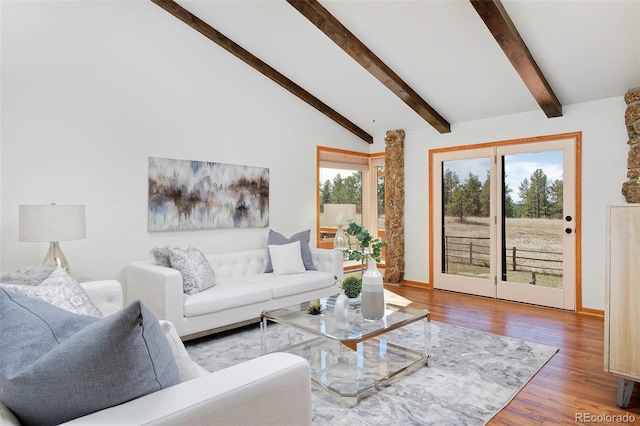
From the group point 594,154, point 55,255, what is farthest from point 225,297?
point 594,154

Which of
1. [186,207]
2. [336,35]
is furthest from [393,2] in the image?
[186,207]

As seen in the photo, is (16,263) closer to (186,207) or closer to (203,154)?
(186,207)

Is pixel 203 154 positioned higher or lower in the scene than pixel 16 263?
higher

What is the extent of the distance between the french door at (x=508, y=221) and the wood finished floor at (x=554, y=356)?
263 millimetres

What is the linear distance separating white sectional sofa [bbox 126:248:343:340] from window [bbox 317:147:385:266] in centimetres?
191

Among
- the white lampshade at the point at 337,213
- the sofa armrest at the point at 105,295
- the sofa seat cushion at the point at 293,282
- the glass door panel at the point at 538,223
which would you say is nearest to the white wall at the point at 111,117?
the sofa seat cushion at the point at 293,282

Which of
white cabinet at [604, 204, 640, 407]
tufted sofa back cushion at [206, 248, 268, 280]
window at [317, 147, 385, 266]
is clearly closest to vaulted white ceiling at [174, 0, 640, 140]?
window at [317, 147, 385, 266]

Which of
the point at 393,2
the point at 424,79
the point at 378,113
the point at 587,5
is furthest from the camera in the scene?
the point at 378,113

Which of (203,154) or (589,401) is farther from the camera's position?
(203,154)

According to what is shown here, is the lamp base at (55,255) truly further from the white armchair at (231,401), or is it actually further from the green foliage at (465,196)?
the green foliage at (465,196)

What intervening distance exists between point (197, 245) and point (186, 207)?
1.44ft

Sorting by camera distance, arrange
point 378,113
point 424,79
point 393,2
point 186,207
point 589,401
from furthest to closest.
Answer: point 378,113
point 424,79
point 186,207
point 393,2
point 589,401

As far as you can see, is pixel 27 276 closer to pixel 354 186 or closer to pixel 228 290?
pixel 228 290

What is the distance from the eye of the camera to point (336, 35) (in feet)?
12.5
